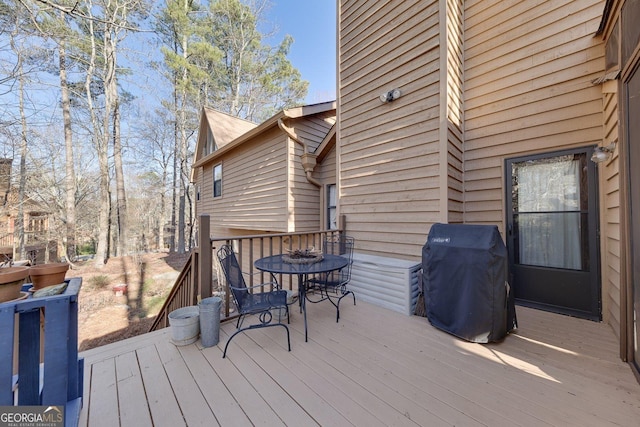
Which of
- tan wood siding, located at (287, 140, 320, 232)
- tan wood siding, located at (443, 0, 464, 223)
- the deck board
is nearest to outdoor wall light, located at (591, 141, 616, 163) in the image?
tan wood siding, located at (443, 0, 464, 223)

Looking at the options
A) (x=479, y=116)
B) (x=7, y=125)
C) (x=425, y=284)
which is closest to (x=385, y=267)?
(x=425, y=284)

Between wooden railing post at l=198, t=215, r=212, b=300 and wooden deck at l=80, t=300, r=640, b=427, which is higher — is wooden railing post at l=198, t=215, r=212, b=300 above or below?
above

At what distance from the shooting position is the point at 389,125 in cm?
398

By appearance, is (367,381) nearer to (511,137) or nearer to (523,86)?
(511,137)

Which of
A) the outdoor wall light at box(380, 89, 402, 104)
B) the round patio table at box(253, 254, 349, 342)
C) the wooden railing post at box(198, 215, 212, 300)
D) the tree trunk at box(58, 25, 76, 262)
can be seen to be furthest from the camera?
the tree trunk at box(58, 25, 76, 262)

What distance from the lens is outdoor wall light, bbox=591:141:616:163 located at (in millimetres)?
A: 2533

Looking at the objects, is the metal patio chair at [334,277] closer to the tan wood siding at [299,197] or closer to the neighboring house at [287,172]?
the tan wood siding at [299,197]

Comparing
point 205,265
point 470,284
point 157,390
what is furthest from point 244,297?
point 470,284

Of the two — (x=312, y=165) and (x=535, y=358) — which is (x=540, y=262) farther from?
(x=312, y=165)

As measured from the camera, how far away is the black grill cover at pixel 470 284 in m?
2.35

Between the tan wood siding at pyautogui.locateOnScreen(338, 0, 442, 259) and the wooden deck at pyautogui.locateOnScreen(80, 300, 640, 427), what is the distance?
1.61 meters

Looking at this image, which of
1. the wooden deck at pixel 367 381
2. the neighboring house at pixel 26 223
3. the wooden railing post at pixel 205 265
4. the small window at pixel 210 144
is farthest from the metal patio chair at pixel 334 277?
the neighboring house at pixel 26 223

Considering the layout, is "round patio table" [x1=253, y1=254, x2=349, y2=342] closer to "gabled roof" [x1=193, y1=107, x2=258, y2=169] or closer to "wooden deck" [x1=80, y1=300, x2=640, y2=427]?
"wooden deck" [x1=80, y1=300, x2=640, y2=427]

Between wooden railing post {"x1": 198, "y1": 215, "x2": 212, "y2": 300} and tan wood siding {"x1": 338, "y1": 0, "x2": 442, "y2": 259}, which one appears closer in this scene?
wooden railing post {"x1": 198, "y1": 215, "x2": 212, "y2": 300}
